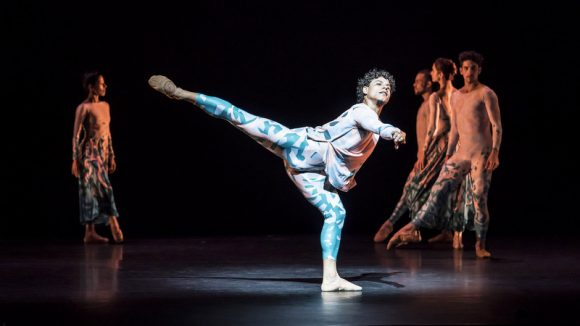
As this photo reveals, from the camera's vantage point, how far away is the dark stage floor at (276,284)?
4.82m

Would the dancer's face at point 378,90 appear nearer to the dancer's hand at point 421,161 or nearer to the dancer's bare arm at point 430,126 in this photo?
the dancer's bare arm at point 430,126

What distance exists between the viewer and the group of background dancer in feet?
19.2

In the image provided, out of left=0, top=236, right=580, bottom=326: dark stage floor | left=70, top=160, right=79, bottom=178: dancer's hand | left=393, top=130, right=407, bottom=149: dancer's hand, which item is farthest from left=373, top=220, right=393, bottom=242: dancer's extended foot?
left=393, top=130, right=407, bottom=149: dancer's hand

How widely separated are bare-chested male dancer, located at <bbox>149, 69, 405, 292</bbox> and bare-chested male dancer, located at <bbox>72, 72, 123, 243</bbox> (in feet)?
11.3

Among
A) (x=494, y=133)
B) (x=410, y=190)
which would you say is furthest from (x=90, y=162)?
(x=494, y=133)

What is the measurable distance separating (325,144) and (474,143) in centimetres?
236

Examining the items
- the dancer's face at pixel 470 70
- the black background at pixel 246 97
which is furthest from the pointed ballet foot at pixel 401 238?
the black background at pixel 246 97

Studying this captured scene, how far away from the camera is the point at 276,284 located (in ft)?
19.9

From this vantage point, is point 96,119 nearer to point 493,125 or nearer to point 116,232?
point 116,232

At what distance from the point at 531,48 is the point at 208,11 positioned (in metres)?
3.21

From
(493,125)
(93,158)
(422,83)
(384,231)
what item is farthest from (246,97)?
(493,125)

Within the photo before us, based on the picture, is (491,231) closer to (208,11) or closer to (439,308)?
(208,11)

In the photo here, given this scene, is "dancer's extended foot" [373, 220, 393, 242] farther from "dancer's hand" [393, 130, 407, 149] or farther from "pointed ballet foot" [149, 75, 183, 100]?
"dancer's hand" [393, 130, 407, 149]

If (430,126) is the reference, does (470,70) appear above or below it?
above
